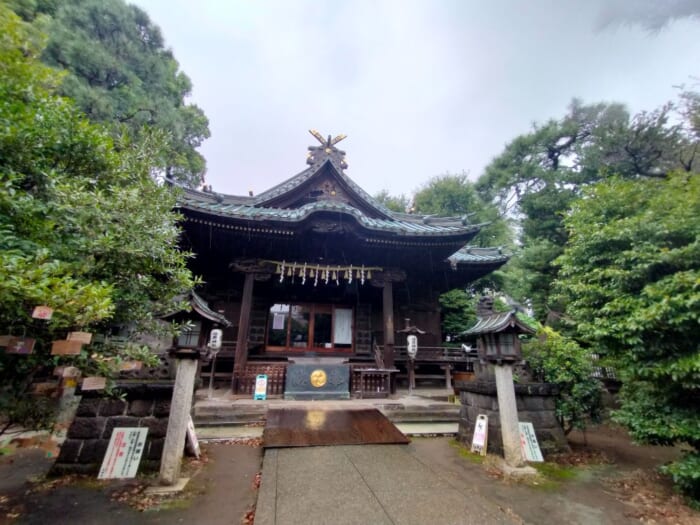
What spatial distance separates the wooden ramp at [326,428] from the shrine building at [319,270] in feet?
5.53

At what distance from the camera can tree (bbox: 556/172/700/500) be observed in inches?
143

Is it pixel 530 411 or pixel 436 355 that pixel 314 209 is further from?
pixel 436 355

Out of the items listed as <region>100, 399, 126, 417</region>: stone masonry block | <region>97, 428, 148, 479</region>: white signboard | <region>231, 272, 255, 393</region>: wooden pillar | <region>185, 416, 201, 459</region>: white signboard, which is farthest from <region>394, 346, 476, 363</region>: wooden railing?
<region>100, 399, 126, 417</region>: stone masonry block

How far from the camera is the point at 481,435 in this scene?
16.9ft

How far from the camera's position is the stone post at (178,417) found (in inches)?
150

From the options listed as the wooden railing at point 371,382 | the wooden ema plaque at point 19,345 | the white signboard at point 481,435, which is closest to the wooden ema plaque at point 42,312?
the wooden ema plaque at point 19,345

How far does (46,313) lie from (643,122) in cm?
1922

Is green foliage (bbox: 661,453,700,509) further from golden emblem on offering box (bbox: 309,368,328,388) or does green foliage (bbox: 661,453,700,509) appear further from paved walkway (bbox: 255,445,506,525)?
golden emblem on offering box (bbox: 309,368,328,388)

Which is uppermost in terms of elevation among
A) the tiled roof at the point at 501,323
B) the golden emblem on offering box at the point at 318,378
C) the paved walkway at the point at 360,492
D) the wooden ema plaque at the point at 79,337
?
the tiled roof at the point at 501,323

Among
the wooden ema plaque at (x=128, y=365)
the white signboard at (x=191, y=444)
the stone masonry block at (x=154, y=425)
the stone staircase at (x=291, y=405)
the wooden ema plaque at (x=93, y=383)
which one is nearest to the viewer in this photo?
the wooden ema plaque at (x=93, y=383)

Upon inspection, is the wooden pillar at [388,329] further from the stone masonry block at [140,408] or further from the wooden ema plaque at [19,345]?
the wooden ema plaque at [19,345]

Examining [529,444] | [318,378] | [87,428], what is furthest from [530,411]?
[87,428]

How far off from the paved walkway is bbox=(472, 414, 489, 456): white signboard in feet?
4.35

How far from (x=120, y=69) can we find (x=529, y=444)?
19.8 m
